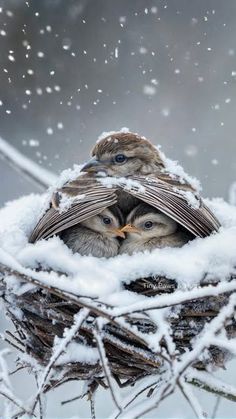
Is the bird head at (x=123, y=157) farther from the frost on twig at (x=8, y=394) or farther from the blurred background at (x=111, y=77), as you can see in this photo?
the blurred background at (x=111, y=77)

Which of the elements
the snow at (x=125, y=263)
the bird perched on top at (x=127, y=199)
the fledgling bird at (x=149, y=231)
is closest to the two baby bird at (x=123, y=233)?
the fledgling bird at (x=149, y=231)

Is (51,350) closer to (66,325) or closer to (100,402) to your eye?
(66,325)

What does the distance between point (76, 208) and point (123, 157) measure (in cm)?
62

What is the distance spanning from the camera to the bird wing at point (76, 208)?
3.22 metres

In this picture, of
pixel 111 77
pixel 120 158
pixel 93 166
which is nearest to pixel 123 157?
pixel 120 158

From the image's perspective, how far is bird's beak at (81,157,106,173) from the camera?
3656 millimetres

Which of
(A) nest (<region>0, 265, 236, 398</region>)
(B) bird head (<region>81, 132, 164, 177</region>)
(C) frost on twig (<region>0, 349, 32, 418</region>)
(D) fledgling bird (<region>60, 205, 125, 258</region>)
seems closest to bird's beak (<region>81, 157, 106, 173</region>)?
(B) bird head (<region>81, 132, 164, 177</region>)

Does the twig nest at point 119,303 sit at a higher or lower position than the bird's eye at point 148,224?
lower

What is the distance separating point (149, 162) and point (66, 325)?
3.76 ft

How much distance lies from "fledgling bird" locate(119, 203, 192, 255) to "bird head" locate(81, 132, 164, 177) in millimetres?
282

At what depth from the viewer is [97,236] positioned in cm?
345

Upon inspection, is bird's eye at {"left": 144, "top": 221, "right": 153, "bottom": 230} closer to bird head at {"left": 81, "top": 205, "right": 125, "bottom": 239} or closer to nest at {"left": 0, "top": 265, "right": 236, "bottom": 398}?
bird head at {"left": 81, "top": 205, "right": 125, "bottom": 239}

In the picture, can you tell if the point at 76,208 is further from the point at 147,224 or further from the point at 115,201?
the point at 147,224

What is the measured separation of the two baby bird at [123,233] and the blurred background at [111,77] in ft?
11.3
